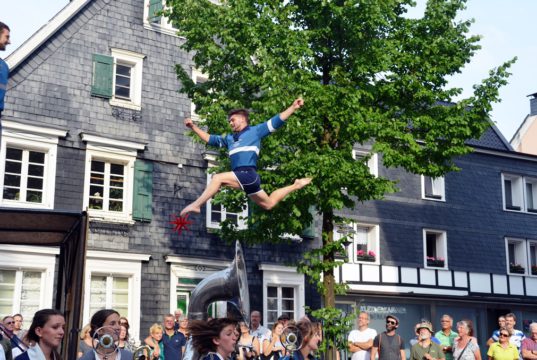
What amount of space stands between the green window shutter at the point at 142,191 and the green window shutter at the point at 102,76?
2.26 meters

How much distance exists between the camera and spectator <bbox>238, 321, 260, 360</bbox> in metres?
12.8

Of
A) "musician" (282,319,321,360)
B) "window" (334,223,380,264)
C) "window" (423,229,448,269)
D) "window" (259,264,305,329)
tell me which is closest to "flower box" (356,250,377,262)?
"window" (334,223,380,264)

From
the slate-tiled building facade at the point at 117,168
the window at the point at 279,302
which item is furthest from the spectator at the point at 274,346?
the window at the point at 279,302

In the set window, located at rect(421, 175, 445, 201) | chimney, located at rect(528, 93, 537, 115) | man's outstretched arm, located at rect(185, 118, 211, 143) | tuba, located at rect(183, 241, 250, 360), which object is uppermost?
chimney, located at rect(528, 93, 537, 115)

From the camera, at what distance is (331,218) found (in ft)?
66.2

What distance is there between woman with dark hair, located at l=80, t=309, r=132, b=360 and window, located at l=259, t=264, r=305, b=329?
1781cm

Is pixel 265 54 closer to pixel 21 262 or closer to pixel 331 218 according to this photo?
pixel 331 218

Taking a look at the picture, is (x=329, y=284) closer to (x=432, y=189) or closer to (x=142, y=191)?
(x=142, y=191)

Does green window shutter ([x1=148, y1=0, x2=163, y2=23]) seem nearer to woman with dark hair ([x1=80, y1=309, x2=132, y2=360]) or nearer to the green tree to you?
the green tree

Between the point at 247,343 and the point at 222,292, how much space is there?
5.89 metres

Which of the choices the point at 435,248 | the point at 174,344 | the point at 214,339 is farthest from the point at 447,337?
the point at 435,248

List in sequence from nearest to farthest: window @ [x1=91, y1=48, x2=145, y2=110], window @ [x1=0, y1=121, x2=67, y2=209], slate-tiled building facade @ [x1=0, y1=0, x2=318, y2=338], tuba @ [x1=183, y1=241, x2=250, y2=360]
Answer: tuba @ [x1=183, y1=241, x2=250, y2=360] → window @ [x1=0, y1=121, x2=67, y2=209] → slate-tiled building facade @ [x1=0, y1=0, x2=318, y2=338] → window @ [x1=91, y1=48, x2=145, y2=110]

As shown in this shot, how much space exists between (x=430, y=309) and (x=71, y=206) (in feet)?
53.2

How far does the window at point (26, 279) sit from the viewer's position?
21031 millimetres
